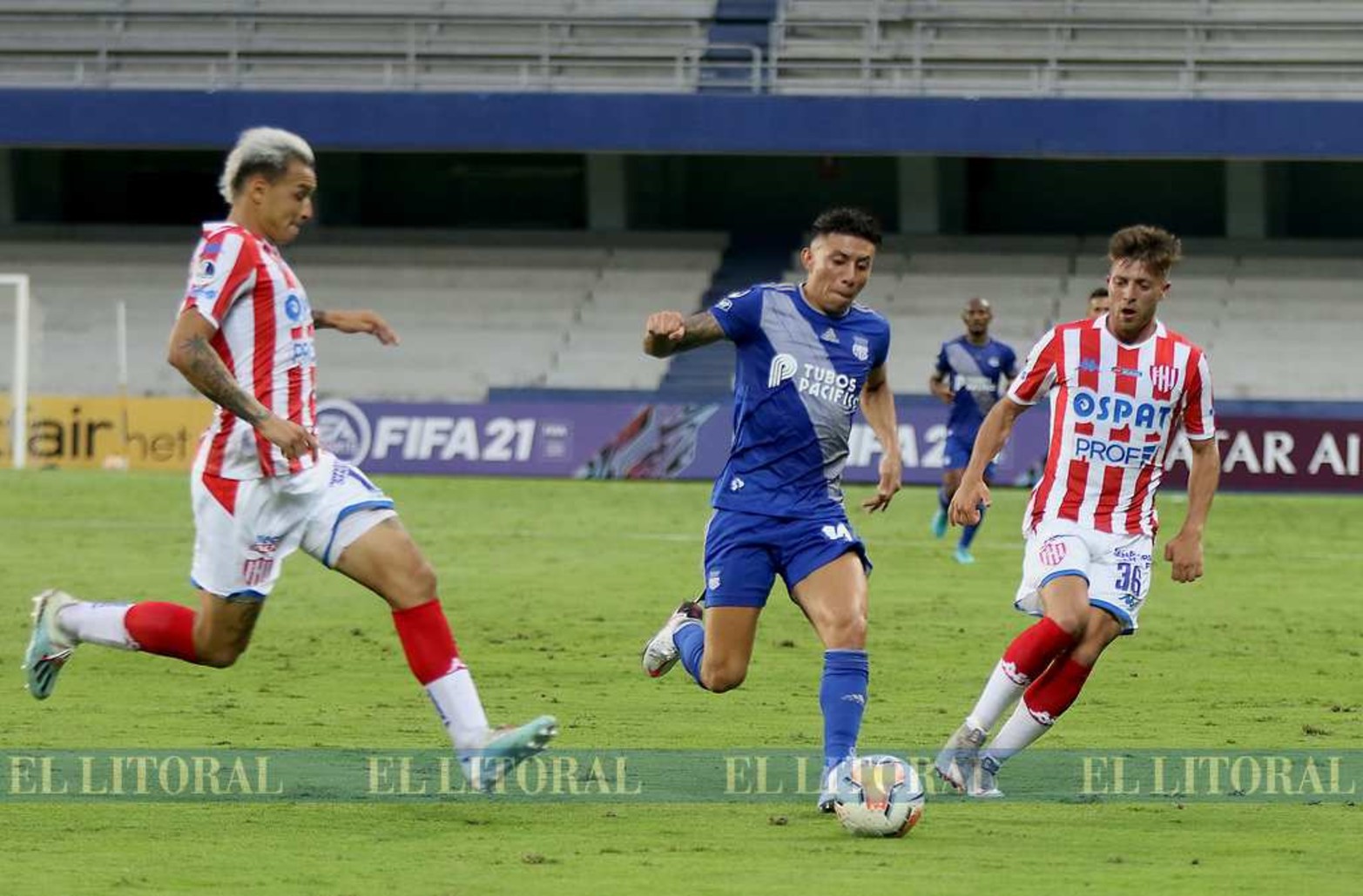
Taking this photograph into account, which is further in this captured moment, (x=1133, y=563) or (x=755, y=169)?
(x=755, y=169)

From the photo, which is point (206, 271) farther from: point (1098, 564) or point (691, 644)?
point (1098, 564)

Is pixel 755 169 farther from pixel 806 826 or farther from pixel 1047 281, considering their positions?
pixel 806 826

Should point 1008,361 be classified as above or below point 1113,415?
above

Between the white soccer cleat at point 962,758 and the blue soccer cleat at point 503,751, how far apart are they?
1.67m

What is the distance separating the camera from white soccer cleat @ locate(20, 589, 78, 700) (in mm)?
8375

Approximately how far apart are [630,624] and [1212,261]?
23291 millimetres

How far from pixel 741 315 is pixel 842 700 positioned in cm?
151

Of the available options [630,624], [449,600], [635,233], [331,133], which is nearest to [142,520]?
[449,600]

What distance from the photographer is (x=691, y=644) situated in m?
9.05

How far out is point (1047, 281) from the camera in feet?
116

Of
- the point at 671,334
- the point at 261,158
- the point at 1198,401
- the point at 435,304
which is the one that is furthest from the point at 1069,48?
the point at 261,158

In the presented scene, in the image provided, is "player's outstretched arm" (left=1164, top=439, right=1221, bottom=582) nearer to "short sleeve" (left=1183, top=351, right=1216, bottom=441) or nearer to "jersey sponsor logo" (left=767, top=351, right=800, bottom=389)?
"short sleeve" (left=1183, top=351, right=1216, bottom=441)

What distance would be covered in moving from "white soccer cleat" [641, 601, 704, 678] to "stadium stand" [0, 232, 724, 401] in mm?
23844

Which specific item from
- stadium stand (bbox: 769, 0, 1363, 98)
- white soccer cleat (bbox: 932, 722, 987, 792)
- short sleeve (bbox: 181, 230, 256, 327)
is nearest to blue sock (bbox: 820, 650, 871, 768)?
white soccer cleat (bbox: 932, 722, 987, 792)
